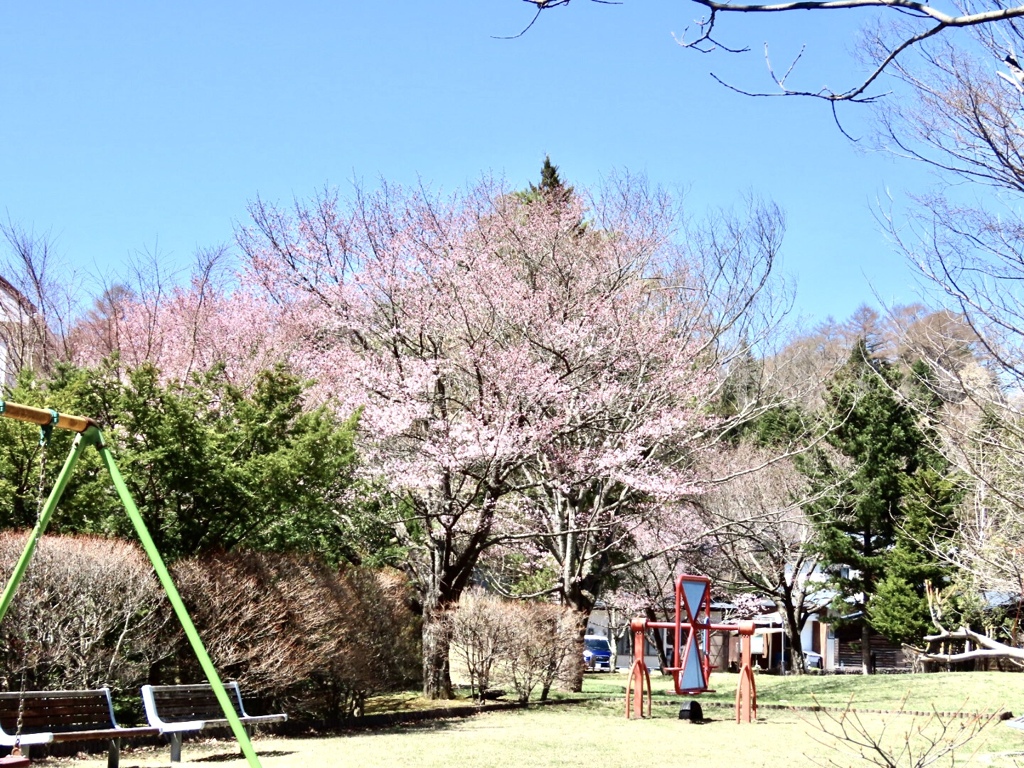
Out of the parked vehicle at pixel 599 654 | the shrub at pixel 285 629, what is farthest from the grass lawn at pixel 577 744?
the parked vehicle at pixel 599 654

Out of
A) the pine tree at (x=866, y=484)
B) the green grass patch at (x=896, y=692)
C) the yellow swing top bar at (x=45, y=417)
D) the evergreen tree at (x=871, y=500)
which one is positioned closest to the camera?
the yellow swing top bar at (x=45, y=417)

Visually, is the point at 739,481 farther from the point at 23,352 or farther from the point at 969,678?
the point at 23,352

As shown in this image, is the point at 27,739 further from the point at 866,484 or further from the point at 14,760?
the point at 866,484

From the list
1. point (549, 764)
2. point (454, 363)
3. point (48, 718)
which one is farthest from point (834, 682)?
point (48, 718)

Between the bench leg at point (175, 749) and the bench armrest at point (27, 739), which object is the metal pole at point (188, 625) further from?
A: the bench leg at point (175, 749)

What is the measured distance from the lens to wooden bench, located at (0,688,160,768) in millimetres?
7613

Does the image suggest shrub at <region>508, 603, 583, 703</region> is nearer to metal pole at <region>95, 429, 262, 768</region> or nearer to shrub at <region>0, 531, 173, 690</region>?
shrub at <region>0, 531, 173, 690</region>

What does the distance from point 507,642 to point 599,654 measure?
24985mm

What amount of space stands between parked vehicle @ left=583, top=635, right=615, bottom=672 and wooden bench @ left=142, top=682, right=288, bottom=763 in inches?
1188

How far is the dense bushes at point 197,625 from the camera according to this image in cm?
891

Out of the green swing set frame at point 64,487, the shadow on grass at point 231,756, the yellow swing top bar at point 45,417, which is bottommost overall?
the shadow on grass at point 231,756

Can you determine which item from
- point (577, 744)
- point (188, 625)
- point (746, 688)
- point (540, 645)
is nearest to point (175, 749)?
point (188, 625)

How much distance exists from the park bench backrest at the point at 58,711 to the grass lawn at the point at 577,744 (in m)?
0.50

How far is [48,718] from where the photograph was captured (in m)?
7.83
